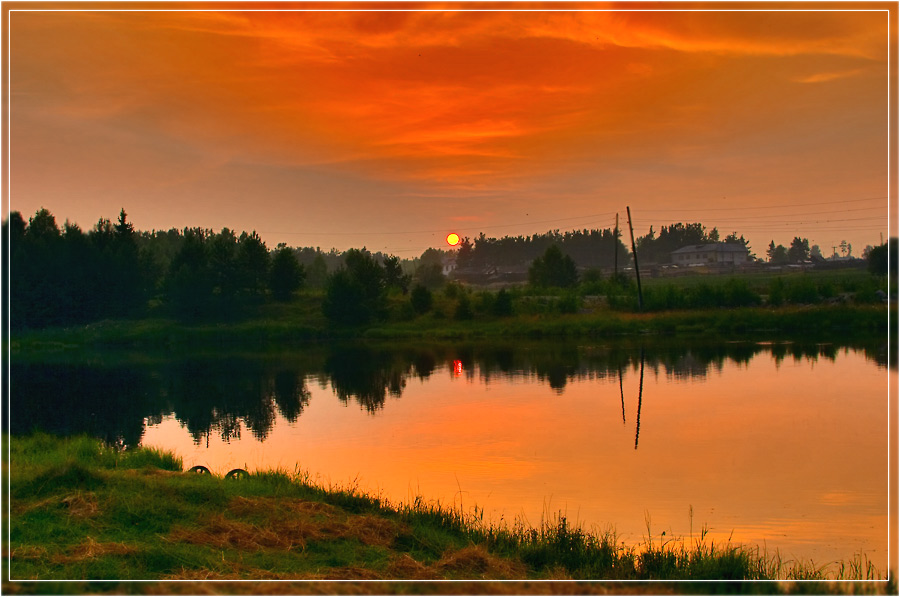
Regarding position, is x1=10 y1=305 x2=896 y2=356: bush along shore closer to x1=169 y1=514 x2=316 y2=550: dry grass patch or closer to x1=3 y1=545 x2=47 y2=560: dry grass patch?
x1=169 y1=514 x2=316 y2=550: dry grass patch

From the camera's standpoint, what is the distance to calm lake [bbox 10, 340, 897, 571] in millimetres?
13930

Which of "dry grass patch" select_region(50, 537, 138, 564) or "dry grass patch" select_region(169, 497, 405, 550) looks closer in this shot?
"dry grass patch" select_region(50, 537, 138, 564)

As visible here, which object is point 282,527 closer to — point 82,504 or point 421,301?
point 82,504

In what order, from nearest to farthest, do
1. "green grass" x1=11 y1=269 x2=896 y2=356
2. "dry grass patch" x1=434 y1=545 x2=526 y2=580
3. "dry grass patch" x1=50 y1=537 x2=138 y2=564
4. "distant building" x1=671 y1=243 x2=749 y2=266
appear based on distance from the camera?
"dry grass patch" x1=50 y1=537 x2=138 y2=564 < "dry grass patch" x1=434 y1=545 x2=526 y2=580 < "green grass" x1=11 y1=269 x2=896 y2=356 < "distant building" x1=671 y1=243 x2=749 y2=266

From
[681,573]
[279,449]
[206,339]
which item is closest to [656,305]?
[206,339]

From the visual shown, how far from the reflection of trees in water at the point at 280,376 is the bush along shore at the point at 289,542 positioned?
11.0 m

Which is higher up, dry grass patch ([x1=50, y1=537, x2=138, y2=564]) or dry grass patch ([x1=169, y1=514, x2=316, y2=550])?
dry grass patch ([x1=50, y1=537, x2=138, y2=564])

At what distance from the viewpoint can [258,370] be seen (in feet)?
139

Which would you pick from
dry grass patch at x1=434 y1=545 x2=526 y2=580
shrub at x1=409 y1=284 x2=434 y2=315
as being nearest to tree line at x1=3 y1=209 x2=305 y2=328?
shrub at x1=409 y1=284 x2=434 y2=315

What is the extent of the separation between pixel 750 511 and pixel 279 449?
12.7 m

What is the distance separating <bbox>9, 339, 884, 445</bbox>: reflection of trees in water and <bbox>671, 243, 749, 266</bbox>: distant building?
76.4m

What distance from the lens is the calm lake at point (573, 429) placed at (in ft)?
45.7

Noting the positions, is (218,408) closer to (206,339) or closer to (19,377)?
(19,377)

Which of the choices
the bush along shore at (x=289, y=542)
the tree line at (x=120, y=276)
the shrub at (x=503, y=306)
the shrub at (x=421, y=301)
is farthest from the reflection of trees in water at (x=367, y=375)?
the tree line at (x=120, y=276)
